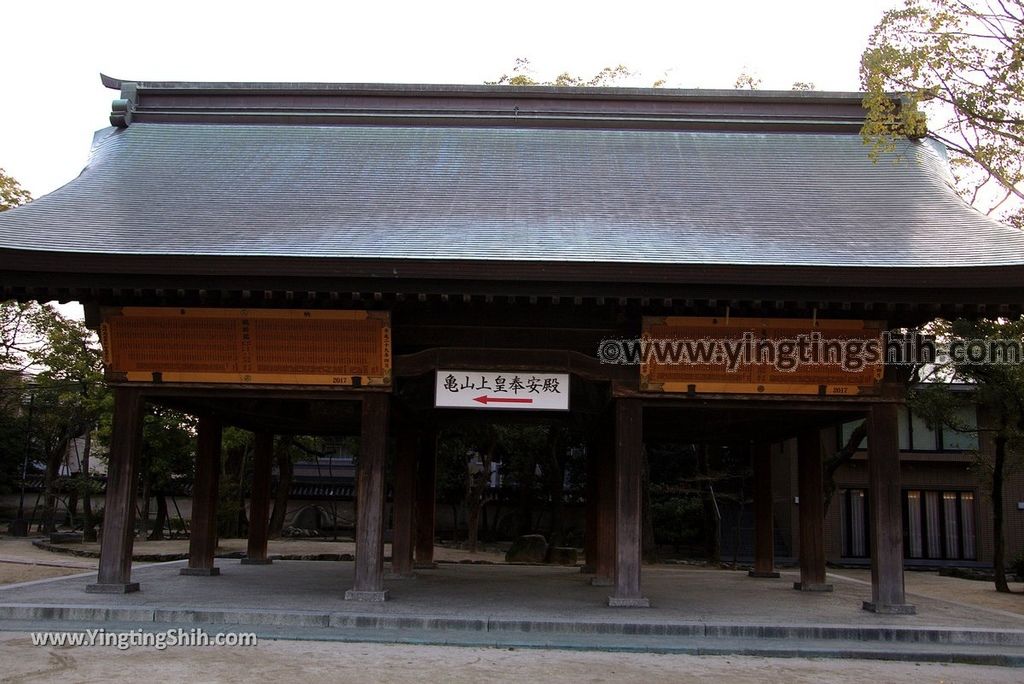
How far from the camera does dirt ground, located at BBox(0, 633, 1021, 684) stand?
24.1ft

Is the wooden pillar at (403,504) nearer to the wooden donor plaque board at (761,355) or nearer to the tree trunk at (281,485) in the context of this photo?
the wooden donor plaque board at (761,355)

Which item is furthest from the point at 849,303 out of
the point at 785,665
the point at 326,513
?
the point at 326,513

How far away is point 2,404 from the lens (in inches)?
1249

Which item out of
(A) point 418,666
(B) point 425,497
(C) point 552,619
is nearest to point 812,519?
(C) point 552,619

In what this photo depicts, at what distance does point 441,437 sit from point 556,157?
1434cm

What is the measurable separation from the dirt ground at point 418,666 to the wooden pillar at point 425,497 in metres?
8.01

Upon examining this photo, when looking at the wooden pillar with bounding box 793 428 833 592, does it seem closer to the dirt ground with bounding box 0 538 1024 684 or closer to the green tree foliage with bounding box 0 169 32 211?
the dirt ground with bounding box 0 538 1024 684

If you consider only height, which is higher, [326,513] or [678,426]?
[678,426]

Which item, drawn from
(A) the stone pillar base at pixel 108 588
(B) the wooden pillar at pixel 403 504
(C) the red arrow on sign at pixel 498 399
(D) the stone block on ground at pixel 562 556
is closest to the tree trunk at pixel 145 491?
(D) the stone block on ground at pixel 562 556

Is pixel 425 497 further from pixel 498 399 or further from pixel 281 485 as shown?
pixel 281 485

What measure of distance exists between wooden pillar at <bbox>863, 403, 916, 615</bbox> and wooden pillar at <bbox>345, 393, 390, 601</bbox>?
6343 millimetres

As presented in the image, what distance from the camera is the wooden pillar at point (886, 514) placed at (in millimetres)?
10656

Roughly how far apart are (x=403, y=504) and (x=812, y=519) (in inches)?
280

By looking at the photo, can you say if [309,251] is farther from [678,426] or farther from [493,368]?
[678,426]
